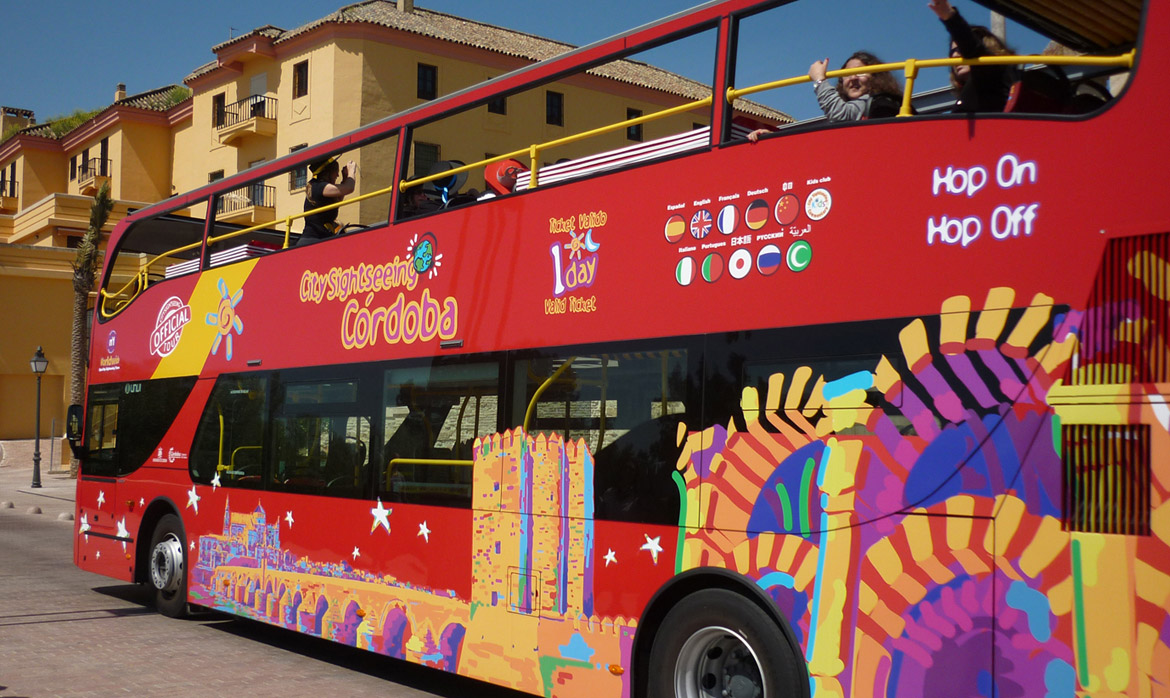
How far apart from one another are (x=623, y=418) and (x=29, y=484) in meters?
29.5

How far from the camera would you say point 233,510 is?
33.9 feet

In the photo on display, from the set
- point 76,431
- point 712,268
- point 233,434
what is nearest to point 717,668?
point 712,268

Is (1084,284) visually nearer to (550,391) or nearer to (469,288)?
(550,391)

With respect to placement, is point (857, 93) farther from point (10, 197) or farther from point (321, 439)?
point (10, 197)

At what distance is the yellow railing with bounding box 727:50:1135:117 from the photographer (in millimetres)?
4574

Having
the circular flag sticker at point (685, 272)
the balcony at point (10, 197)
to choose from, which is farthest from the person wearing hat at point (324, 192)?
the balcony at point (10, 197)

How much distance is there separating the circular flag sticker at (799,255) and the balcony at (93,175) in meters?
51.6

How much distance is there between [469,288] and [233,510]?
4.00m

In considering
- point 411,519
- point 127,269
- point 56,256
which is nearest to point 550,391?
point 411,519

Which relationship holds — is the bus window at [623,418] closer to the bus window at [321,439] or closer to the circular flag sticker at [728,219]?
the circular flag sticker at [728,219]

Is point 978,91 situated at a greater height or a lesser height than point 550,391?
greater

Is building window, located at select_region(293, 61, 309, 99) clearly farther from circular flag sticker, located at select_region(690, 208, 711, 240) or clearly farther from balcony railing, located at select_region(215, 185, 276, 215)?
circular flag sticker, located at select_region(690, 208, 711, 240)

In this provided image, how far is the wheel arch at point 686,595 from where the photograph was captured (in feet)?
17.5

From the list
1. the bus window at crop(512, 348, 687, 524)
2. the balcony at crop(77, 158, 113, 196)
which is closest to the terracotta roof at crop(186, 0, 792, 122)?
the balcony at crop(77, 158, 113, 196)
